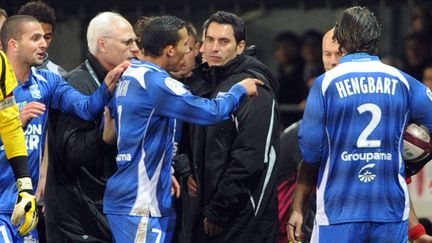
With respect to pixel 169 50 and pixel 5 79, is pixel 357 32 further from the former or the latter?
pixel 5 79

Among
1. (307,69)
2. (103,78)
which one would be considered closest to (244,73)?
(103,78)

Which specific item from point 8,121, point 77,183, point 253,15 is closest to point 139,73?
point 8,121

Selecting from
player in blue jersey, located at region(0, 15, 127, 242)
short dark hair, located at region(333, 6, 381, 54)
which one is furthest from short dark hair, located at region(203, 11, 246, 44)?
short dark hair, located at region(333, 6, 381, 54)

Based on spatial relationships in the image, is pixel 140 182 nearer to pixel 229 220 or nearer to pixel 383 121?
pixel 229 220

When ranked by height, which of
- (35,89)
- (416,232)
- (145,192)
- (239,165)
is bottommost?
(416,232)

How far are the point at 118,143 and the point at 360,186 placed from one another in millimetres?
1463

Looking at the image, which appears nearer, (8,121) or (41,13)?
(8,121)

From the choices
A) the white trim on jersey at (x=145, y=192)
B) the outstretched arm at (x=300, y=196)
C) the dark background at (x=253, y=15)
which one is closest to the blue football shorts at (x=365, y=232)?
the outstretched arm at (x=300, y=196)

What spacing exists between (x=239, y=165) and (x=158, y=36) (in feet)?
3.05

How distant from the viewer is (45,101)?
25.4 ft

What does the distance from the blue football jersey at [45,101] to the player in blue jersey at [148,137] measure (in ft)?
1.18

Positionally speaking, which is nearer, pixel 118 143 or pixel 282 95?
pixel 118 143

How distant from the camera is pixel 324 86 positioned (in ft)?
21.4

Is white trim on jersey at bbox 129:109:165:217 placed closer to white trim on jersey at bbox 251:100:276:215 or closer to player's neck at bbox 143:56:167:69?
player's neck at bbox 143:56:167:69
